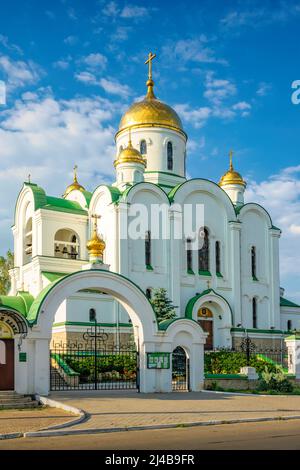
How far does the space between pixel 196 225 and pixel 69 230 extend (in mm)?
6478

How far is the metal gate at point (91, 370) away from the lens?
21969mm

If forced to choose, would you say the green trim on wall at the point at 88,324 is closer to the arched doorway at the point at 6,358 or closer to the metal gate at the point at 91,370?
the metal gate at the point at 91,370

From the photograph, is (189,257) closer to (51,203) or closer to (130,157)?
(130,157)

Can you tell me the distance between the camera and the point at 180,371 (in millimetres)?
22906

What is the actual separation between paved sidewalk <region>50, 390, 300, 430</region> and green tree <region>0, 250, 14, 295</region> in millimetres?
25895

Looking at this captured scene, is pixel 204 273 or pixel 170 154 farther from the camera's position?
pixel 170 154

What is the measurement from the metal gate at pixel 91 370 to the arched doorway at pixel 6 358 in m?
3.75

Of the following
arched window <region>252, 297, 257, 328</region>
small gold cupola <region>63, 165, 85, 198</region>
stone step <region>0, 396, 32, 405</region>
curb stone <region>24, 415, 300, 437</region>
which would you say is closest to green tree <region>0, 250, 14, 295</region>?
small gold cupola <region>63, 165, 85, 198</region>

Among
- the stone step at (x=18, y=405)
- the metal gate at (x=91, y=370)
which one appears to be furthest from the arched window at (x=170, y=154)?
the stone step at (x=18, y=405)

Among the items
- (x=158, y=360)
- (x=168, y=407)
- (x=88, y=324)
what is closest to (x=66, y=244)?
(x=88, y=324)

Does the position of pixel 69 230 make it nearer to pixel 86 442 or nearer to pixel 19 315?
pixel 19 315

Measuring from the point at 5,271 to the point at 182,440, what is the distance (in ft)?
119
